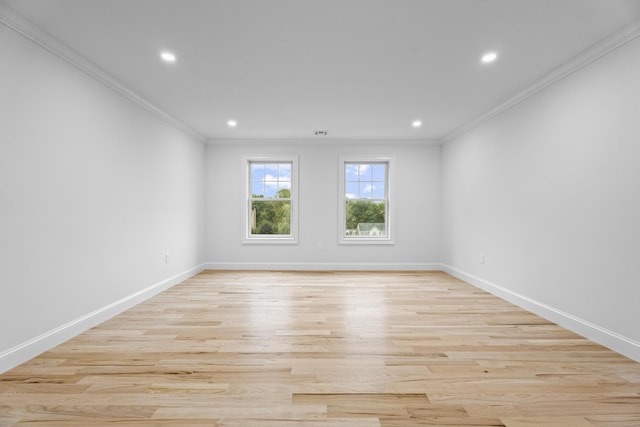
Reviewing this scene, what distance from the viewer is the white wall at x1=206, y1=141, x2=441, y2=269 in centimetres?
555

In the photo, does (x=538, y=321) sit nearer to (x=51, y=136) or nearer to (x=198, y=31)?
(x=198, y=31)

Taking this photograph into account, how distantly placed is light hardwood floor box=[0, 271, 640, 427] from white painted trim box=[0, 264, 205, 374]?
6 centimetres

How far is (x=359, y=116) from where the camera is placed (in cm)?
421

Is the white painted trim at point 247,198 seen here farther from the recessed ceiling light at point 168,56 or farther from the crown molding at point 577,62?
the crown molding at point 577,62

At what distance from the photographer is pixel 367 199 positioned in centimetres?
574

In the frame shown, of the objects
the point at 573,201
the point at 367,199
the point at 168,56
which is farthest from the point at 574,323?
the point at 168,56

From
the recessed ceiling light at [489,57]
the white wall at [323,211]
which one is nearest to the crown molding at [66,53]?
the white wall at [323,211]

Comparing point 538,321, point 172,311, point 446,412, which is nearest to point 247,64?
point 172,311

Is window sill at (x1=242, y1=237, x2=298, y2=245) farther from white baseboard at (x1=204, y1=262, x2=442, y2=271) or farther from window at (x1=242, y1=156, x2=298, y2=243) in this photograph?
white baseboard at (x1=204, y1=262, x2=442, y2=271)

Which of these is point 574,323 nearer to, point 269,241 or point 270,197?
point 269,241

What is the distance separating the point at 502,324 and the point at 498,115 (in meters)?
2.56

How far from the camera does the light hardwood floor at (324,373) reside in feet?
5.16

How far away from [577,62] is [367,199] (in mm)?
3528

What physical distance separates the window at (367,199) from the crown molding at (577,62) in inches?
84.1
